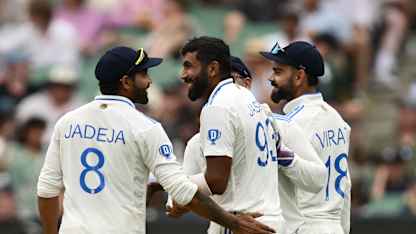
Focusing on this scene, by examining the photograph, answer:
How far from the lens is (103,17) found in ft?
58.6

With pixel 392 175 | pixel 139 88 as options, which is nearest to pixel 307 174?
pixel 139 88

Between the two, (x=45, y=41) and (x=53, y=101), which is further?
(x=45, y=41)

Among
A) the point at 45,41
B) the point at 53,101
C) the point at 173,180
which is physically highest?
the point at 45,41

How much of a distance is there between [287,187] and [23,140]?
6.19 meters

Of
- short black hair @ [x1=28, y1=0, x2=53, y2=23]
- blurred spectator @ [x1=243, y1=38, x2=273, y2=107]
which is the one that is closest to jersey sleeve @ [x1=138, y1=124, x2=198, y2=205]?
blurred spectator @ [x1=243, y1=38, x2=273, y2=107]

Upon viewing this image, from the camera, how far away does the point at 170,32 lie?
17.3 m

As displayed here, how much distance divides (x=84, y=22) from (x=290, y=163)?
8.67 meters

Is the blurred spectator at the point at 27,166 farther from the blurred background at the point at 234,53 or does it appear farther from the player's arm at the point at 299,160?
the player's arm at the point at 299,160

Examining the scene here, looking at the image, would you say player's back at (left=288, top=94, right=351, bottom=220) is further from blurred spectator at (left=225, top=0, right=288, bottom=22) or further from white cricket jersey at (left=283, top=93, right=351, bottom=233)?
blurred spectator at (left=225, top=0, right=288, bottom=22)

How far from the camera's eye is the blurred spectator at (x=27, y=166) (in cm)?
1489

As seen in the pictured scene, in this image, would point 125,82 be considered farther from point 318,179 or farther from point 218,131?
point 318,179

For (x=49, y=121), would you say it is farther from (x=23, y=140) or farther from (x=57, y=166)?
(x=57, y=166)

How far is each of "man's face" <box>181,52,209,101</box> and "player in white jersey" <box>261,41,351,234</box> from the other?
3.18 feet

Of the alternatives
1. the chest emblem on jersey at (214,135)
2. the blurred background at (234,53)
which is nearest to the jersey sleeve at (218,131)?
the chest emblem on jersey at (214,135)
